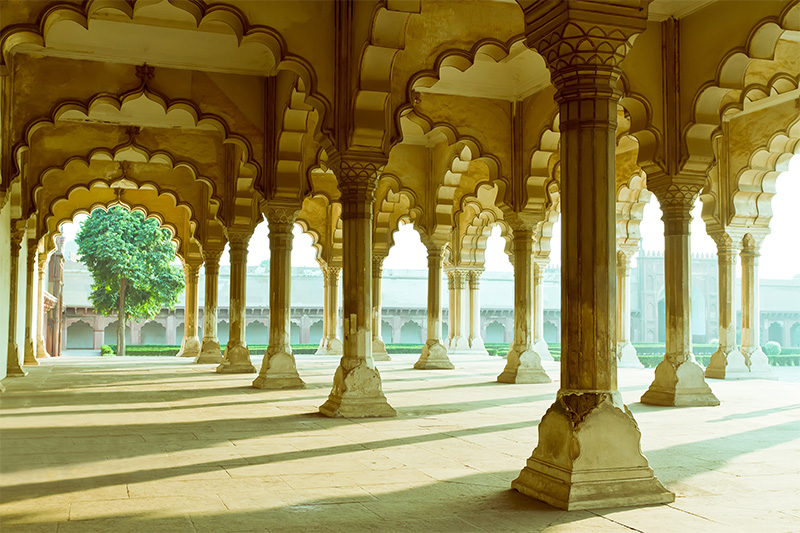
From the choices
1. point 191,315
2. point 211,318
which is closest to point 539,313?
point 211,318

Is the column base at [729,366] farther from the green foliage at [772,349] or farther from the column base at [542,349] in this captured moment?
the green foliage at [772,349]

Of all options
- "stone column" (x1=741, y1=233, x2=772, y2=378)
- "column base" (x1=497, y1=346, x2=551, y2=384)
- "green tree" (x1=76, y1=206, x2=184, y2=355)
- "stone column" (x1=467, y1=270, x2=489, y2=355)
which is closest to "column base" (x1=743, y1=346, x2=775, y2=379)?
"stone column" (x1=741, y1=233, x2=772, y2=378)

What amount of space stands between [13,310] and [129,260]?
19.9 metres

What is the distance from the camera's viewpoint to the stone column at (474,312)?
2364 cm

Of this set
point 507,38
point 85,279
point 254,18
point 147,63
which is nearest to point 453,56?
point 507,38

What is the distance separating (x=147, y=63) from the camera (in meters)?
11.4

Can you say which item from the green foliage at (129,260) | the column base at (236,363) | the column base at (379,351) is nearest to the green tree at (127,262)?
the green foliage at (129,260)

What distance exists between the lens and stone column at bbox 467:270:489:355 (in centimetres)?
2364

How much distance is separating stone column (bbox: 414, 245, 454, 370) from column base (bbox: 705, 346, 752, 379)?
5.64 meters

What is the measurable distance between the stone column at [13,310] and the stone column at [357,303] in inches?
334

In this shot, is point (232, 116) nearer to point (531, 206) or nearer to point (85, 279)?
point (531, 206)

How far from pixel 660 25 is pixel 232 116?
20.9 feet

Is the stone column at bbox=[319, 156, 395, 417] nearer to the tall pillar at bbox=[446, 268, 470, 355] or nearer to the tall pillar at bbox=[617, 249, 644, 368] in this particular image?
the tall pillar at bbox=[617, 249, 644, 368]

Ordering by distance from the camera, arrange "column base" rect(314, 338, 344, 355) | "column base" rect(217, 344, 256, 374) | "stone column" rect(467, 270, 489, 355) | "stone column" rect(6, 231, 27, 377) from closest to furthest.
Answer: "stone column" rect(6, 231, 27, 377) → "column base" rect(217, 344, 256, 374) → "column base" rect(314, 338, 344, 355) → "stone column" rect(467, 270, 489, 355)
